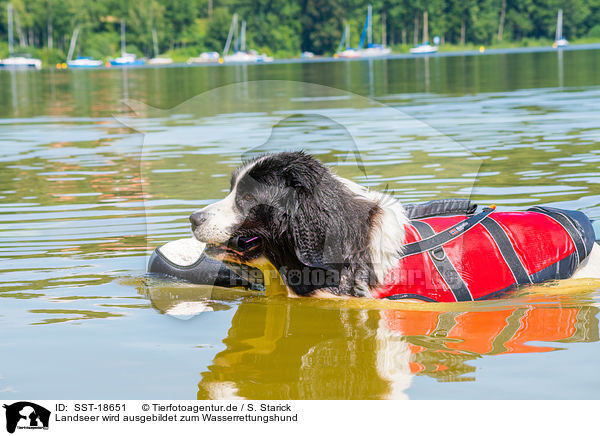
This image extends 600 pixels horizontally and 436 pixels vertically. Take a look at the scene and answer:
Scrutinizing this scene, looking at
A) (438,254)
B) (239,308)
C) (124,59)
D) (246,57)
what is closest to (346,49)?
(246,57)

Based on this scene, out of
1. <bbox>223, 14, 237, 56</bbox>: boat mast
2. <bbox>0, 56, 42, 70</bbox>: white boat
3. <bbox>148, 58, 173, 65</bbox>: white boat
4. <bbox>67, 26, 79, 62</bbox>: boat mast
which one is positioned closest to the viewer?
<bbox>0, 56, 42, 70</bbox>: white boat

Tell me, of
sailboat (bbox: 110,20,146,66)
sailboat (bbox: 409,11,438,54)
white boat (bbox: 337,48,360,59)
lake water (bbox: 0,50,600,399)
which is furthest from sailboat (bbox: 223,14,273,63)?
lake water (bbox: 0,50,600,399)

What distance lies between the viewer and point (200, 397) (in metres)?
4.61

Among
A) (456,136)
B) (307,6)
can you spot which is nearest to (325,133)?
(456,136)

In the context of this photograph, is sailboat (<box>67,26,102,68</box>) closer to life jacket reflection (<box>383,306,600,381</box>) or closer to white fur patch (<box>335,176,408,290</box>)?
white fur patch (<box>335,176,408,290</box>)

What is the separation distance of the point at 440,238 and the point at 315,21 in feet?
455

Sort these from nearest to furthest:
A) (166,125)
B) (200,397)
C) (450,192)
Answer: (200,397), (450,192), (166,125)

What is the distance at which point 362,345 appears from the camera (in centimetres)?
544

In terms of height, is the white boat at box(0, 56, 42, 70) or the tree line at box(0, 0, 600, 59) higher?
the tree line at box(0, 0, 600, 59)

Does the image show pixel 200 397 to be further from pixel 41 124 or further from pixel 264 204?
pixel 41 124

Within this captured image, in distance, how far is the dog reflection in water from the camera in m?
4.73

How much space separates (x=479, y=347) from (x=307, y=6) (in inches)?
5451
